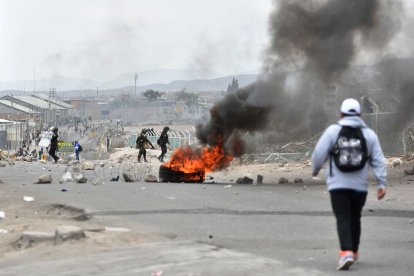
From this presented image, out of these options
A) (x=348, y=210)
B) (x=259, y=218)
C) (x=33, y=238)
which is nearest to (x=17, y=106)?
(x=259, y=218)

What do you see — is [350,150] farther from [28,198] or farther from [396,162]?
[396,162]

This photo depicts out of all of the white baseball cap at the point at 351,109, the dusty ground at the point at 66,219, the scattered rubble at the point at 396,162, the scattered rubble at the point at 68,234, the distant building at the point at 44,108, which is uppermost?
the distant building at the point at 44,108

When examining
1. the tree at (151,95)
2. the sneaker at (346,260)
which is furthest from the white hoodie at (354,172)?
the tree at (151,95)

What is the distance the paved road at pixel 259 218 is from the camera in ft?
27.1

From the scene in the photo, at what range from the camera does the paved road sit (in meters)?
8.27

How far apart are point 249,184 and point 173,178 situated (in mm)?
2228

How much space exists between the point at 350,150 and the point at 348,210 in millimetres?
601

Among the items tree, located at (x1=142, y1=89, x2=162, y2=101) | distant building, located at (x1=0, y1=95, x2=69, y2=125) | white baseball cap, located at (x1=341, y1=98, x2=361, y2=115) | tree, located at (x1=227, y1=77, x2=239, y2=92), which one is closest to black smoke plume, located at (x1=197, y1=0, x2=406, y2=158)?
tree, located at (x1=227, y1=77, x2=239, y2=92)

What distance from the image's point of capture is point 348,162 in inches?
292

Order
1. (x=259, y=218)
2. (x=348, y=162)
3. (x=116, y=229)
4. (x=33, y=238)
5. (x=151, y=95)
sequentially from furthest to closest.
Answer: (x=151, y=95) < (x=259, y=218) < (x=116, y=229) < (x=33, y=238) < (x=348, y=162)

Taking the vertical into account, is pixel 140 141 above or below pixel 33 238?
above

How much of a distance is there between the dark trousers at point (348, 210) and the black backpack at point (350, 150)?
10.1 inches

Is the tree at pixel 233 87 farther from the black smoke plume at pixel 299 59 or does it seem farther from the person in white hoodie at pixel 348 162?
the person in white hoodie at pixel 348 162

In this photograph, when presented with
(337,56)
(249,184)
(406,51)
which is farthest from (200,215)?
(406,51)
